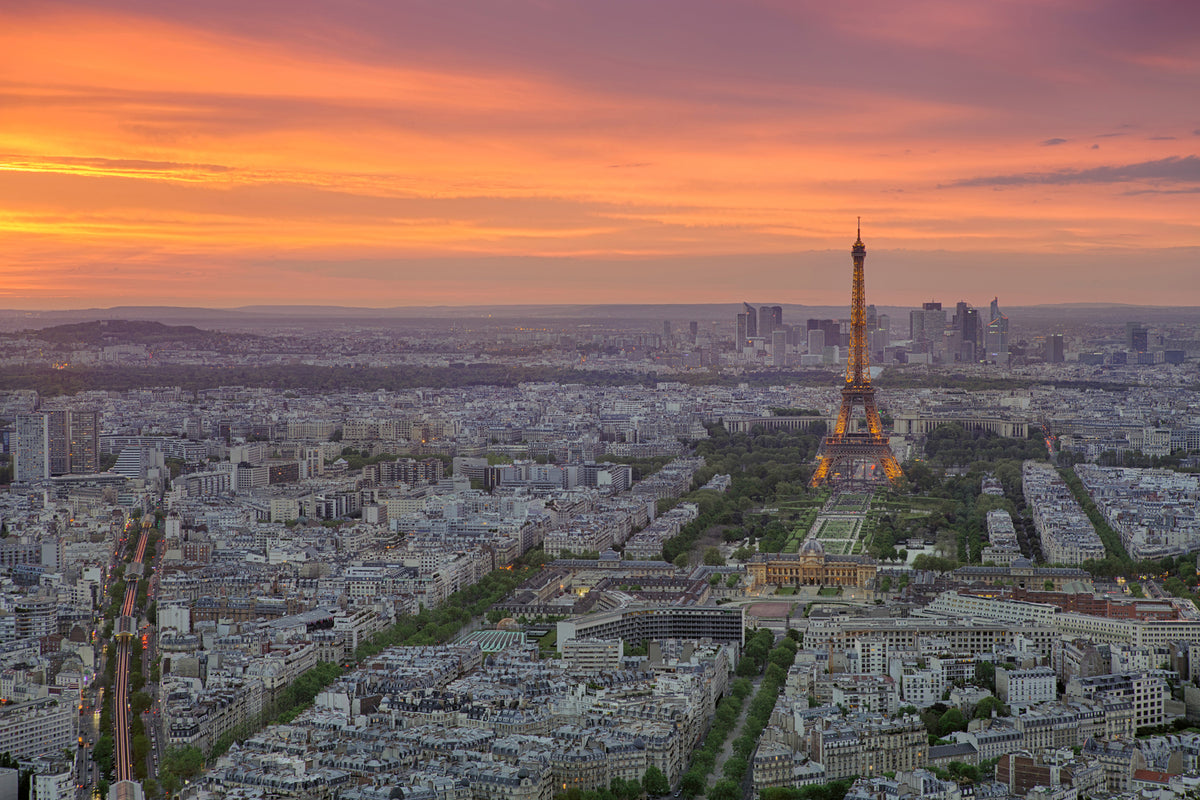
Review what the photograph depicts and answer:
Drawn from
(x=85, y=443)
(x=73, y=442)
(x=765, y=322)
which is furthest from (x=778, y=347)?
(x=73, y=442)

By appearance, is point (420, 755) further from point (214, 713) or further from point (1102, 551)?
point (1102, 551)

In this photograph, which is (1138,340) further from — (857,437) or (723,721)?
(723,721)

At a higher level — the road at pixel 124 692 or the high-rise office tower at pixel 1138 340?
the high-rise office tower at pixel 1138 340

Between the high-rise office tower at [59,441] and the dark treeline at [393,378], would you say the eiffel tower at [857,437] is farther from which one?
the dark treeline at [393,378]

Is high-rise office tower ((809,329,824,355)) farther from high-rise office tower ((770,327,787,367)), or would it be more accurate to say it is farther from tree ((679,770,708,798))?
tree ((679,770,708,798))

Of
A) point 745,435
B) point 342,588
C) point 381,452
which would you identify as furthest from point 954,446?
point 342,588

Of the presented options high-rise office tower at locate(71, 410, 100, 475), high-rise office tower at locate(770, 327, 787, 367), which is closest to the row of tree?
high-rise office tower at locate(71, 410, 100, 475)

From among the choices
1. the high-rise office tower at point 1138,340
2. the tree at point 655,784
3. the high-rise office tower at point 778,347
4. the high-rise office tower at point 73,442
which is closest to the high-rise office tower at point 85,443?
the high-rise office tower at point 73,442
